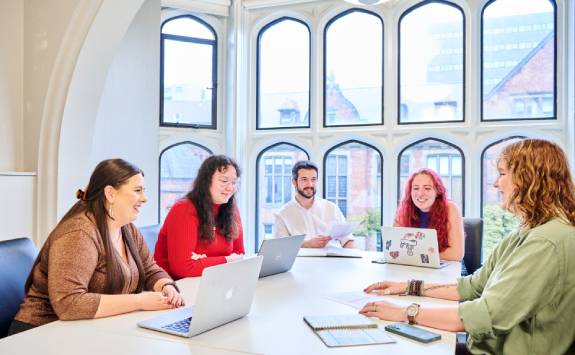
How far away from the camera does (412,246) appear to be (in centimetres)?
265

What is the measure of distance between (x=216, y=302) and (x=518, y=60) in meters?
3.73

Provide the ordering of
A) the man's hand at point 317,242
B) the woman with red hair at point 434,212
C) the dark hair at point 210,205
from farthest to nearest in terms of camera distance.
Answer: the man's hand at point 317,242
the woman with red hair at point 434,212
the dark hair at point 210,205

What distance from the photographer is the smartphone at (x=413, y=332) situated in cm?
145

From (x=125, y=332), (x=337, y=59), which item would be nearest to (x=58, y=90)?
(x=125, y=332)

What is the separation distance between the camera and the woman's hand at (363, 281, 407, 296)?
6.62 ft

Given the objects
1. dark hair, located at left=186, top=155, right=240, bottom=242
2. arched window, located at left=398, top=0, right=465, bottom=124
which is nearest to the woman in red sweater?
dark hair, located at left=186, top=155, right=240, bottom=242

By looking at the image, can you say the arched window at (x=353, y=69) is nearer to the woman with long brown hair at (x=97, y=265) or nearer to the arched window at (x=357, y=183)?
the arched window at (x=357, y=183)

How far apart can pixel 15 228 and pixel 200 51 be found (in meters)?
2.47

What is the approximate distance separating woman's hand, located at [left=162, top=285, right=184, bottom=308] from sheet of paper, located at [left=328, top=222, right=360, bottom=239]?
56.4 inches

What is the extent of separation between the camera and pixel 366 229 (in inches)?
183

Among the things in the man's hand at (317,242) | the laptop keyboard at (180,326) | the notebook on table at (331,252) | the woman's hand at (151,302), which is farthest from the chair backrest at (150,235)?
the laptop keyboard at (180,326)

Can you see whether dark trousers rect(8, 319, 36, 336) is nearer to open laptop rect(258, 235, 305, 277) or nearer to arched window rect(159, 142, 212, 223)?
open laptop rect(258, 235, 305, 277)

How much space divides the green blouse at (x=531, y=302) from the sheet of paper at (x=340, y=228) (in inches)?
64.6

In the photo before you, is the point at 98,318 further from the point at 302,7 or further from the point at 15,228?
the point at 302,7
